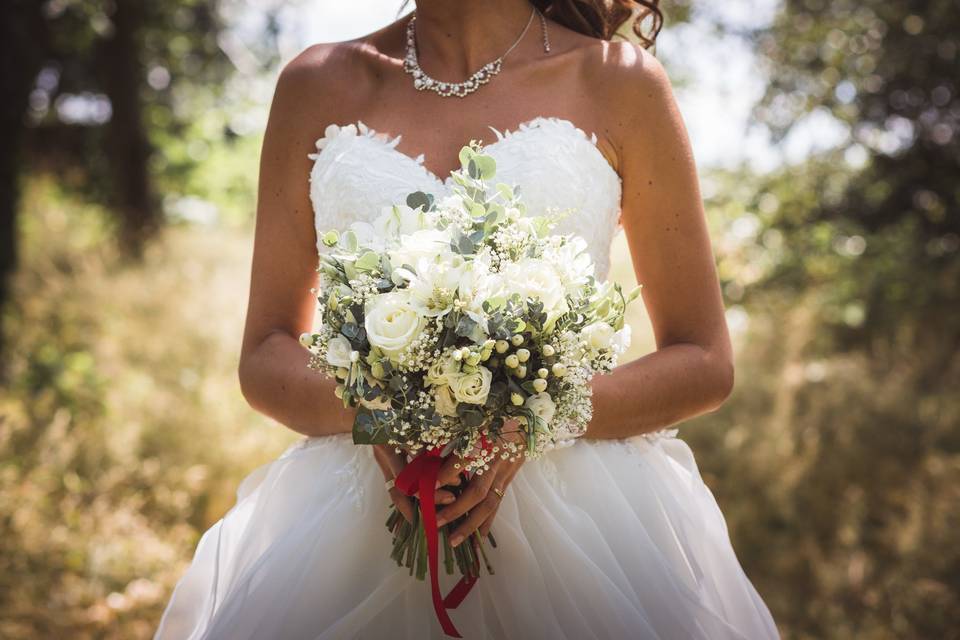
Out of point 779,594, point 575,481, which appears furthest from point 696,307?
point 779,594

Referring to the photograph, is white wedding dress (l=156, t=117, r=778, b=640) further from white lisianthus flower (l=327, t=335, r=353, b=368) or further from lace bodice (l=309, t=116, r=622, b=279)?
white lisianthus flower (l=327, t=335, r=353, b=368)

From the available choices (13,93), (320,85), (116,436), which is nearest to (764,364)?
(116,436)

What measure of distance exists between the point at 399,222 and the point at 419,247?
0.46ft

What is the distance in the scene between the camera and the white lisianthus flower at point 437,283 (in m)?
1.74

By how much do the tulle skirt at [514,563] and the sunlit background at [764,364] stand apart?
2152 millimetres

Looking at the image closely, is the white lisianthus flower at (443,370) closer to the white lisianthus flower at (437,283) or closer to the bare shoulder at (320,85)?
the white lisianthus flower at (437,283)

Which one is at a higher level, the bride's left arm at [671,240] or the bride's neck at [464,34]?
the bride's neck at [464,34]

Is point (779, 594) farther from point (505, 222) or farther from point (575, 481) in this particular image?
point (505, 222)

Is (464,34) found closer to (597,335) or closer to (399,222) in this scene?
(399,222)

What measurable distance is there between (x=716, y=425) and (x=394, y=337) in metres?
5.82

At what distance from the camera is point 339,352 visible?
1804 mm

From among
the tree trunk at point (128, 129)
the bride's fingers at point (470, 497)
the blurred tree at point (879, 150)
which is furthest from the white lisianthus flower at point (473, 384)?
the tree trunk at point (128, 129)

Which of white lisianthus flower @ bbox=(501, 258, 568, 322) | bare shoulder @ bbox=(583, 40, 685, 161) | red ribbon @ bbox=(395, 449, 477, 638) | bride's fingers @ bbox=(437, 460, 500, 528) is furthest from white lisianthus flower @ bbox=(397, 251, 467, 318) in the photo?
bare shoulder @ bbox=(583, 40, 685, 161)

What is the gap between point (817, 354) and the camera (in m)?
7.74
